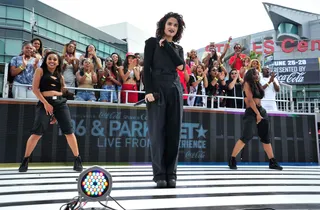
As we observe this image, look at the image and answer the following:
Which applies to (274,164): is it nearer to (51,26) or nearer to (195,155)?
(195,155)

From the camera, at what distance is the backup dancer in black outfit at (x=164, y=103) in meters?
3.17

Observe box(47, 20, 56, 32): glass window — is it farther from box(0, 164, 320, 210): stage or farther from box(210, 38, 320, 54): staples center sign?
box(0, 164, 320, 210): stage

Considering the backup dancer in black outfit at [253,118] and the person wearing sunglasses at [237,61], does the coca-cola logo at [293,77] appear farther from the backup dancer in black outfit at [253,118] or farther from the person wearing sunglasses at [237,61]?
the backup dancer in black outfit at [253,118]

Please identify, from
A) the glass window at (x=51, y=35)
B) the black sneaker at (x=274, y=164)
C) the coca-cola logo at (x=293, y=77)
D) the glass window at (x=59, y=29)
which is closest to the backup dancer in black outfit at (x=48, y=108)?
the black sneaker at (x=274, y=164)

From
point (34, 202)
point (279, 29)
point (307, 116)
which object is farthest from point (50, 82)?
point (279, 29)

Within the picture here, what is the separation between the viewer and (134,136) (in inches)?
261

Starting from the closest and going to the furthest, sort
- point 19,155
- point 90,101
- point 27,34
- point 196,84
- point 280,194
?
point 280,194
point 19,155
point 90,101
point 196,84
point 27,34

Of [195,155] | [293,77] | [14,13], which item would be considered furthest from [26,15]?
[293,77]

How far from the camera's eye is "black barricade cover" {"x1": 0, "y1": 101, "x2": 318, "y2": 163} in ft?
19.4

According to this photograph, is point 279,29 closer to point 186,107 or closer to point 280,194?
point 186,107

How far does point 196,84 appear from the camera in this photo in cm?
760

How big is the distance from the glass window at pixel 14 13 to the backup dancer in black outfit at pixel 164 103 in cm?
3317

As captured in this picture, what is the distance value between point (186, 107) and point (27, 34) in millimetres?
30034

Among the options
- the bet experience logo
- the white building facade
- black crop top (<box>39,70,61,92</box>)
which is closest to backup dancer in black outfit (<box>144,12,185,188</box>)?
black crop top (<box>39,70,61,92</box>)
